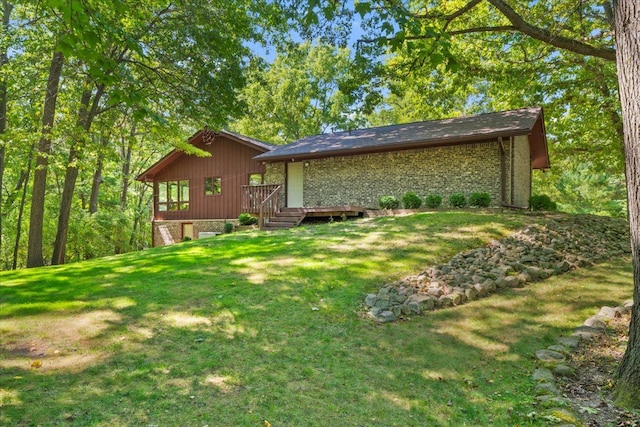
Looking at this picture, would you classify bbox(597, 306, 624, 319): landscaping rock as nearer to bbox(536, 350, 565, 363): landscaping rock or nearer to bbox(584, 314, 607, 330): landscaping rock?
bbox(584, 314, 607, 330): landscaping rock

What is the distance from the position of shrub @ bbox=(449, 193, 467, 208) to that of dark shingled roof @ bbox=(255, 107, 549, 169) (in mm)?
1869

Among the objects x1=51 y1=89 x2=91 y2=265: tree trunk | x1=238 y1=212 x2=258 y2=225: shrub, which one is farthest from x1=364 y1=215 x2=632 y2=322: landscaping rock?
x1=238 y1=212 x2=258 y2=225: shrub

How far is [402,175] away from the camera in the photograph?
14406mm

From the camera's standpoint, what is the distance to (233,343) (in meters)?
4.24

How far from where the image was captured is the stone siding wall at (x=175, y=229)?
1956 cm

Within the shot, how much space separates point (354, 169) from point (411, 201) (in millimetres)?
3153

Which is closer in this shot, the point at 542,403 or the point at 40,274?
the point at 542,403

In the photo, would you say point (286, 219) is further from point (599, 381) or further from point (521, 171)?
point (599, 381)

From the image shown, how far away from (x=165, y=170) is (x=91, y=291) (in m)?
16.9

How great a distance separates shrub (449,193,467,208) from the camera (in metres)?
12.6

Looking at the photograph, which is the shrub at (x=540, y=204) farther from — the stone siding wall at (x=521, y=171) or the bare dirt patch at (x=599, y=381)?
the bare dirt patch at (x=599, y=381)

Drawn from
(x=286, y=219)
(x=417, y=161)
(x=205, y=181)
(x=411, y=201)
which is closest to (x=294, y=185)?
(x=286, y=219)

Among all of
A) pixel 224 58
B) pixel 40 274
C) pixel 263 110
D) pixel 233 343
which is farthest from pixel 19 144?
pixel 263 110

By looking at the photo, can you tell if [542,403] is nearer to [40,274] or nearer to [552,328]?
[552,328]
